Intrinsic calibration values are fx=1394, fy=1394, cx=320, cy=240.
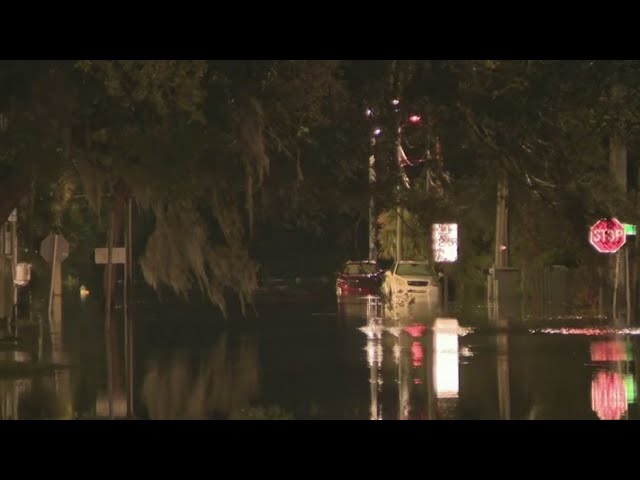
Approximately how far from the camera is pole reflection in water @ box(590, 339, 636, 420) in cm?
1680

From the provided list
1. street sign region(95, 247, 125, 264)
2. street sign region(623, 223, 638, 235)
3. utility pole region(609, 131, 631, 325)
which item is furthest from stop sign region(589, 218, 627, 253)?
street sign region(95, 247, 125, 264)

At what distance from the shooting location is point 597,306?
42.0 meters

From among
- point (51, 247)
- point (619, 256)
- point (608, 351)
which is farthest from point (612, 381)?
point (619, 256)

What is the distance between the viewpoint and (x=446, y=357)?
24.6 m

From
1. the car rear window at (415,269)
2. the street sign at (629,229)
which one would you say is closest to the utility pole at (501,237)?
the car rear window at (415,269)

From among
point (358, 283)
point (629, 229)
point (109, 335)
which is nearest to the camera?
point (109, 335)

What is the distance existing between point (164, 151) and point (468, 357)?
7735 millimetres

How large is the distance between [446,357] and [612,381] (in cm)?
480

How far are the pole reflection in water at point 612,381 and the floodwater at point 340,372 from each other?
0.09 ft

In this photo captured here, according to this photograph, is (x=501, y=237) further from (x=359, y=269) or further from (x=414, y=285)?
(x=359, y=269)

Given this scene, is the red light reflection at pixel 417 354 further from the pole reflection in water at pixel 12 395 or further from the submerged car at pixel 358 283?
the submerged car at pixel 358 283

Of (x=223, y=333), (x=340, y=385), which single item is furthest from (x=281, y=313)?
(x=340, y=385)

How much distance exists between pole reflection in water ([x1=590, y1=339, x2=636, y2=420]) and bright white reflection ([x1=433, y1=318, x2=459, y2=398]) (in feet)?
6.55

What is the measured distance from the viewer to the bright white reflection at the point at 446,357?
19.5 meters
